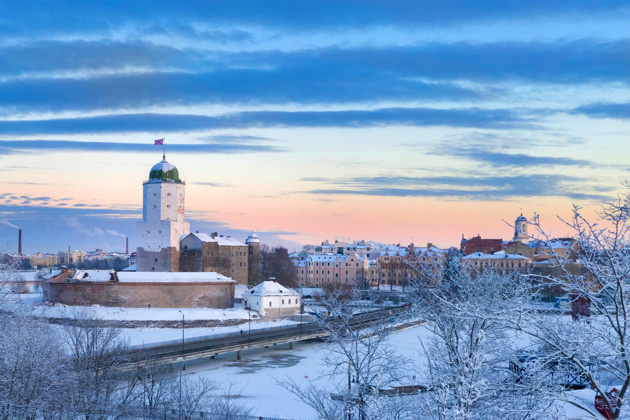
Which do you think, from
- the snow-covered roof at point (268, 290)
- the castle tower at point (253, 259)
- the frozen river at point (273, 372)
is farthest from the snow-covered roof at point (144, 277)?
the castle tower at point (253, 259)

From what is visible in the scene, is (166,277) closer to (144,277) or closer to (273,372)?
(144,277)

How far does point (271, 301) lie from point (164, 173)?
16.3 m

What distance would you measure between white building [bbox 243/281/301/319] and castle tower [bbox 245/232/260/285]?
1623 centimetres

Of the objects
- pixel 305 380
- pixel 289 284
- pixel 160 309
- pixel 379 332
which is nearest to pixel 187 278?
pixel 160 309

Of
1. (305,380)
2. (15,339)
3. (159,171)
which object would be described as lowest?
(305,380)

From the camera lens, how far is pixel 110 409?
63.0 feet

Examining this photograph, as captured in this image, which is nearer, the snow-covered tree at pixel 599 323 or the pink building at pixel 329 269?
the snow-covered tree at pixel 599 323

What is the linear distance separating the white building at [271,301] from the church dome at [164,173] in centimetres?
1378

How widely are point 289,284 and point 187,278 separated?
30.3 m

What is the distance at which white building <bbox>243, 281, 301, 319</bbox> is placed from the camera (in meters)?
52.8

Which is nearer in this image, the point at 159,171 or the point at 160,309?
the point at 160,309

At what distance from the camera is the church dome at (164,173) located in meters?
59.5

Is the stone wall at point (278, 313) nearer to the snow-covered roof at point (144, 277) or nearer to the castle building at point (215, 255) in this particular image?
the snow-covered roof at point (144, 277)

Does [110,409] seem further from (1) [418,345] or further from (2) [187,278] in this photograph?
(2) [187,278]
